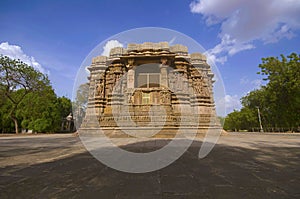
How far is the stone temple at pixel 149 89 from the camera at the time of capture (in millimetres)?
15516

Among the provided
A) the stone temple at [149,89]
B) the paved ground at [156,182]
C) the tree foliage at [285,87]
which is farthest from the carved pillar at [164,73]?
the tree foliage at [285,87]

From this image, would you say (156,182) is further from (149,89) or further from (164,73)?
(164,73)

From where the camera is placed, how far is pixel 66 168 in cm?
393

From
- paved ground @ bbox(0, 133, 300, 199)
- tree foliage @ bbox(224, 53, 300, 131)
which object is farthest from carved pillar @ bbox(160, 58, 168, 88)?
tree foliage @ bbox(224, 53, 300, 131)

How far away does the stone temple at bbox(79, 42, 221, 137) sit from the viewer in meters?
15.5

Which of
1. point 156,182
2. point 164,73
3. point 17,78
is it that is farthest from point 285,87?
point 17,78

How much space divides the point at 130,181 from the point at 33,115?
34.4 metres

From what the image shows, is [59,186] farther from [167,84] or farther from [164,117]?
[167,84]

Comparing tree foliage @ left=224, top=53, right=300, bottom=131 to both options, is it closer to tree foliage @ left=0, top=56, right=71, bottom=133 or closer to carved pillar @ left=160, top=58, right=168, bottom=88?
carved pillar @ left=160, top=58, right=168, bottom=88

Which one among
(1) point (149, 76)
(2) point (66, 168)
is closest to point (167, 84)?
(1) point (149, 76)

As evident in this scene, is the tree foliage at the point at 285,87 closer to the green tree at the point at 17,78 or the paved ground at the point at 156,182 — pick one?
the paved ground at the point at 156,182

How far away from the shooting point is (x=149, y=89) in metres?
18.4

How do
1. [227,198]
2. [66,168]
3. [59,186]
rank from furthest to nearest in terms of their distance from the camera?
[66,168], [59,186], [227,198]

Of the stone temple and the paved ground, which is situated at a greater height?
the stone temple
